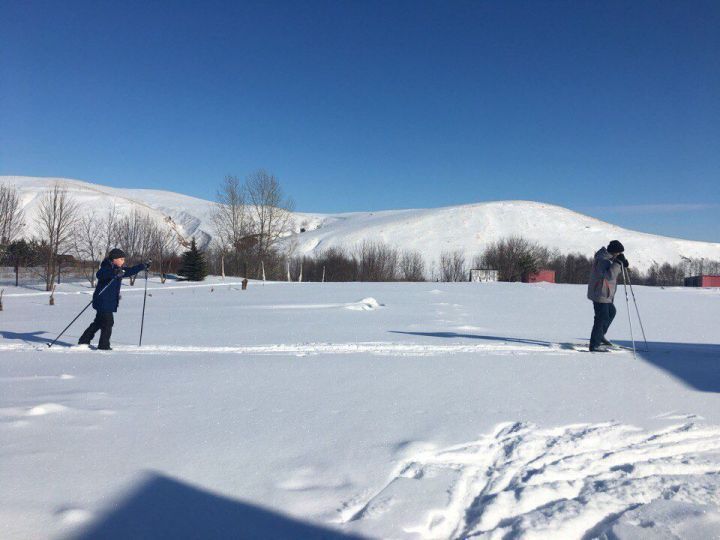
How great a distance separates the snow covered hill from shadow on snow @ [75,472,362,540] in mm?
59573

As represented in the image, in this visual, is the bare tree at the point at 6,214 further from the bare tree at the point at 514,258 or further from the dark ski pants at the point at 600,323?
the bare tree at the point at 514,258

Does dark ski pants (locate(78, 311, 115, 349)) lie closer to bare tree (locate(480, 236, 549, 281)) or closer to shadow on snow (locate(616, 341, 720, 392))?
shadow on snow (locate(616, 341, 720, 392))

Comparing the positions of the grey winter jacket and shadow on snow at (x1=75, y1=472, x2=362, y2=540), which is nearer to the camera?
shadow on snow at (x1=75, y1=472, x2=362, y2=540)

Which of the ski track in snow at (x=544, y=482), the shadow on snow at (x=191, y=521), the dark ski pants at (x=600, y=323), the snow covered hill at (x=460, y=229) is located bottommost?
the shadow on snow at (x=191, y=521)

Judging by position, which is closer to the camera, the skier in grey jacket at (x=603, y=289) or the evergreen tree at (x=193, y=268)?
the skier in grey jacket at (x=603, y=289)

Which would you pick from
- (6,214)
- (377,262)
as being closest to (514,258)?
(377,262)

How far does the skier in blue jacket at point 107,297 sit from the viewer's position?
7.18 meters

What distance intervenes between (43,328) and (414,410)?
8.94 metres

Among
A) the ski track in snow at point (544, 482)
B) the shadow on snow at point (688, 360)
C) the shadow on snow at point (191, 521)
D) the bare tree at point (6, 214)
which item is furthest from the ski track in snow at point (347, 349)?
the bare tree at point (6, 214)

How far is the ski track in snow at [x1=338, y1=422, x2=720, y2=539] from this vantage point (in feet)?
7.47

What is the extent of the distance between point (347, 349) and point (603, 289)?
156 inches

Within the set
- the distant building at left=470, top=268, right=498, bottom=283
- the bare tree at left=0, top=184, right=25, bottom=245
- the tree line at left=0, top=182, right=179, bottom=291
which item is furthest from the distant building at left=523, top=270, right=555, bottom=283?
the bare tree at left=0, top=184, right=25, bottom=245

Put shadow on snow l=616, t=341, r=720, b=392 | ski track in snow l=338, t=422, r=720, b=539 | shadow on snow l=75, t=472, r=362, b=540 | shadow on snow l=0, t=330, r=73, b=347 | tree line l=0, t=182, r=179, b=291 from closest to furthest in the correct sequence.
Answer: shadow on snow l=75, t=472, r=362, b=540, ski track in snow l=338, t=422, r=720, b=539, shadow on snow l=616, t=341, r=720, b=392, shadow on snow l=0, t=330, r=73, b=347, tree line l=0, t=182, r=179, b=291

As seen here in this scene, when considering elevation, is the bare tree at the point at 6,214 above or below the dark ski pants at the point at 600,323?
above
